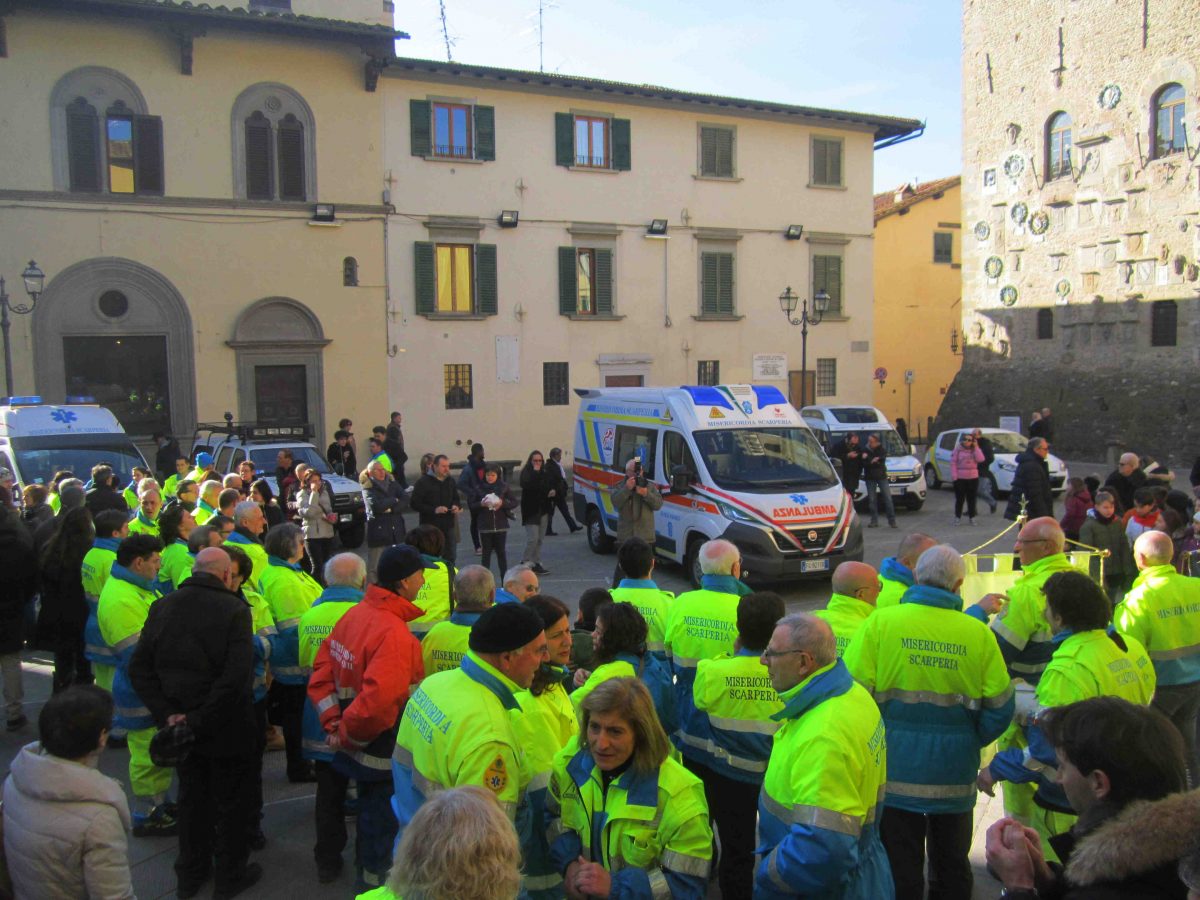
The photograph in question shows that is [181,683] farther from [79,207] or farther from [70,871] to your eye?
[79,207]

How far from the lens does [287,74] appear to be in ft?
73.2

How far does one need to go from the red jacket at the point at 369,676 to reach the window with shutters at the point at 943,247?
37.3 meters

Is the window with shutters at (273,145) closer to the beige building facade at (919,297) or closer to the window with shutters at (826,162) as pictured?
the window with shutters at (826,162)

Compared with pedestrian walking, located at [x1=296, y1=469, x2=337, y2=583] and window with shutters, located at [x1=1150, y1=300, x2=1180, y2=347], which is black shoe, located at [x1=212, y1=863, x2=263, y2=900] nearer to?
pedestrian walking, located at [x1=296, y1=469, x2=337, y2=583]

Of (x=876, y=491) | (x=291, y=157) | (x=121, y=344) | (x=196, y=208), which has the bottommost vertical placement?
(x=876, y=491)

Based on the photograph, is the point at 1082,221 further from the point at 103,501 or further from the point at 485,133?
the point at 103,501

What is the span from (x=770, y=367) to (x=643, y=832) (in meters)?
25.7

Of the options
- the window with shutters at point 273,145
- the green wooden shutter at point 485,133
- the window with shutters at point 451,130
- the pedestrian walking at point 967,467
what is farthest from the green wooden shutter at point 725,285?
the pedestrian walking at point 967,467

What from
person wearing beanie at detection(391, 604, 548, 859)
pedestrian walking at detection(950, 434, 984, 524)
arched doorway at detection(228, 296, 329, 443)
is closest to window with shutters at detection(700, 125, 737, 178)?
arched doorway at detection(228, 296, 329, 443)

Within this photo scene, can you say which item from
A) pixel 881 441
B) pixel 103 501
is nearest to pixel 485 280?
pixel 881 441

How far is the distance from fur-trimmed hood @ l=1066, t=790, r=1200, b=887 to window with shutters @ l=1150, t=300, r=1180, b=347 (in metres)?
29.3

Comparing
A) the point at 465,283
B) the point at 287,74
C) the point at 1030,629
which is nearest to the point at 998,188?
the point at 465,283

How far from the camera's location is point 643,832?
2949mm

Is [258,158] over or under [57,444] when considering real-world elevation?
over
